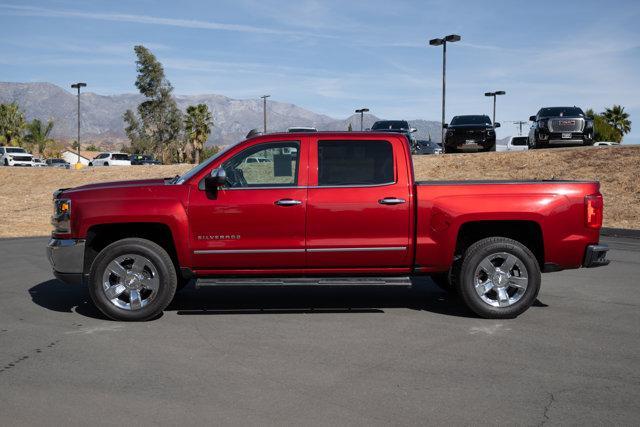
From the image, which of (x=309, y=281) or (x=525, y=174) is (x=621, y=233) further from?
(x=309, y=281)

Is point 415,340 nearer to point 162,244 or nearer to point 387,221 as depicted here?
point 387,221

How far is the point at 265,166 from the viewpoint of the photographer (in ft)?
23.6

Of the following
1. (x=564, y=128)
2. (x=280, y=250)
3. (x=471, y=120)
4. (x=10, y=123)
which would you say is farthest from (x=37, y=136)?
(x=280, y=250)

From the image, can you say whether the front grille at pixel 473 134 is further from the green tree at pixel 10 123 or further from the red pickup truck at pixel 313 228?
the green tree at pixel 10 123

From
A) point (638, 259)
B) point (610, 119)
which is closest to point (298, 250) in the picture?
point (638, 259)

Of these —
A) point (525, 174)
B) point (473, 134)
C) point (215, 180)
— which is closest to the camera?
point (215, 180)

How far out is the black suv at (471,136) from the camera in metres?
29.1

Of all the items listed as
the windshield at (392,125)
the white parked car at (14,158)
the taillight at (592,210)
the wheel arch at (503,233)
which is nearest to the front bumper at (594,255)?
the taillight at (592,210)

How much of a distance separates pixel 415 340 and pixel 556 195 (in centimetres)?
226

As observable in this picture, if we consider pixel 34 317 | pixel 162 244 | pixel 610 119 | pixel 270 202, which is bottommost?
pixel 34 317

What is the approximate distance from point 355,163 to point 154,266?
7.73ft

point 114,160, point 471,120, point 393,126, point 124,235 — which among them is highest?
point 471,120

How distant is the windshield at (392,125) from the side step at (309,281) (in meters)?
25.1

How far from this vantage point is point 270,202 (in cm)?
687
